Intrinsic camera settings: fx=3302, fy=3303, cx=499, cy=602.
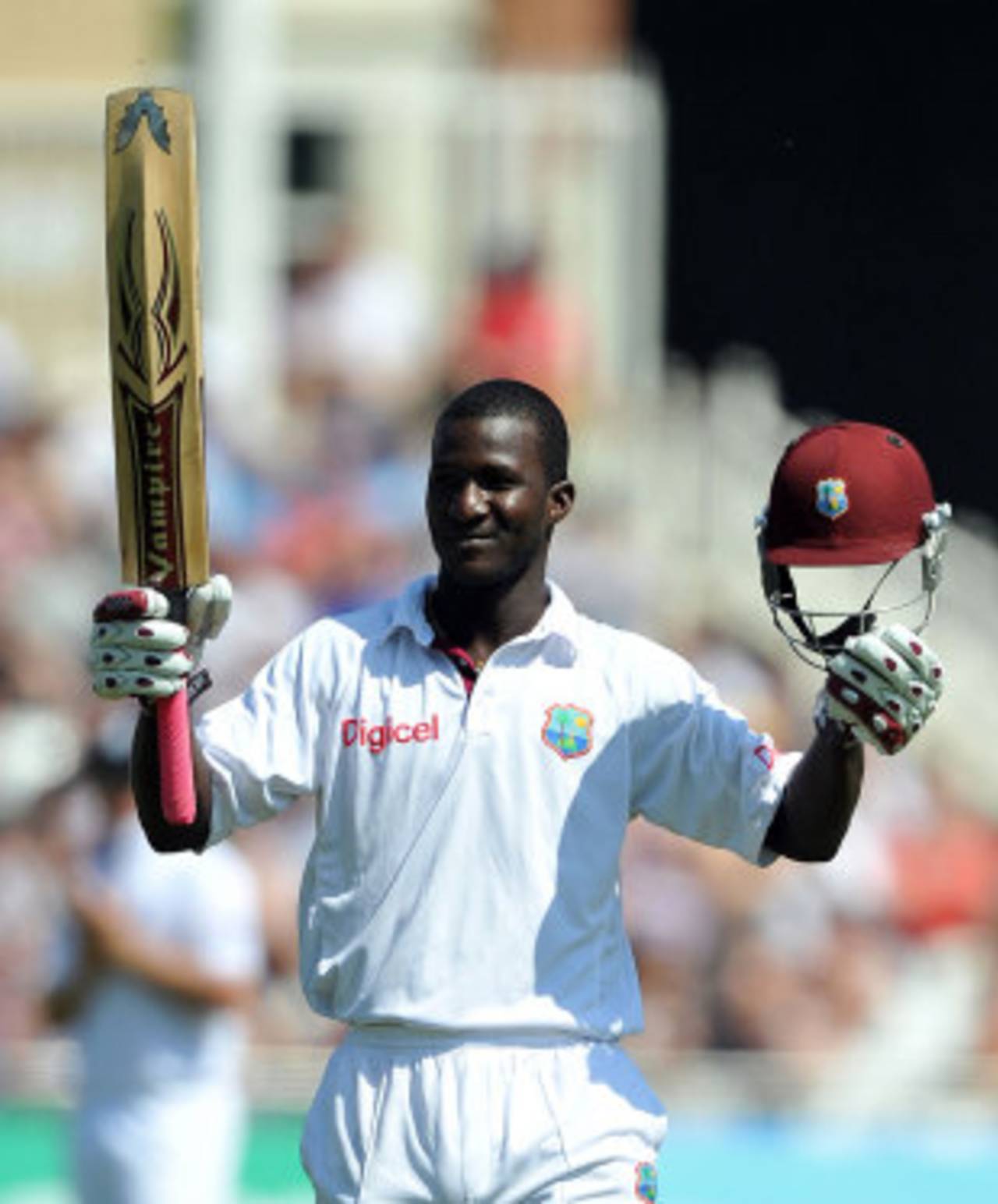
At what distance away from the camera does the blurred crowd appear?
10539 millimetres

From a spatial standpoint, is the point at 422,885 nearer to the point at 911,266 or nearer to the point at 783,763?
the point at 783,763

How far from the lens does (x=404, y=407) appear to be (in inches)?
458

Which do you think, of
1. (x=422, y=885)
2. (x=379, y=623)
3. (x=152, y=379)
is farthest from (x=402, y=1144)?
(x=152, y=379)

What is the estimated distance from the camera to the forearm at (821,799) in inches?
171

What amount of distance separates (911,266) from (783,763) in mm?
11024

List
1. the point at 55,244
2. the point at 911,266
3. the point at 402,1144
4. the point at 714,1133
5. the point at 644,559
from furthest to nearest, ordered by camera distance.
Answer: the point at 911,266 → the point at 55,244 → the point at 644,559 → the point at 714,1133 → the point at 402,1144

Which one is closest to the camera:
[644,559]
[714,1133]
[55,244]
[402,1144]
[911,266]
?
[402,1144]

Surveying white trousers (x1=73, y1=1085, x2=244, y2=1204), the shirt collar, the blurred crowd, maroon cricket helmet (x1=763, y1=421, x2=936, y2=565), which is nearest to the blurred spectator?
the blurred crowd

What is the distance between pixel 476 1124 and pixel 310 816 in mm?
6182

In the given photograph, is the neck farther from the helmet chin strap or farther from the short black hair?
the helmet chin strap

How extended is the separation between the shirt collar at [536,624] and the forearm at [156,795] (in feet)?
1.16

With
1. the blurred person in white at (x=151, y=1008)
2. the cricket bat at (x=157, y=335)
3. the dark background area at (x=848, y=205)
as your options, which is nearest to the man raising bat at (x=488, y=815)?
the cricket bat at (x=157, y=335)

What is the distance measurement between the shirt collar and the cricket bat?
0.30 metres

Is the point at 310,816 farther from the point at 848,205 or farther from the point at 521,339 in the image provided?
the point at 848,205
